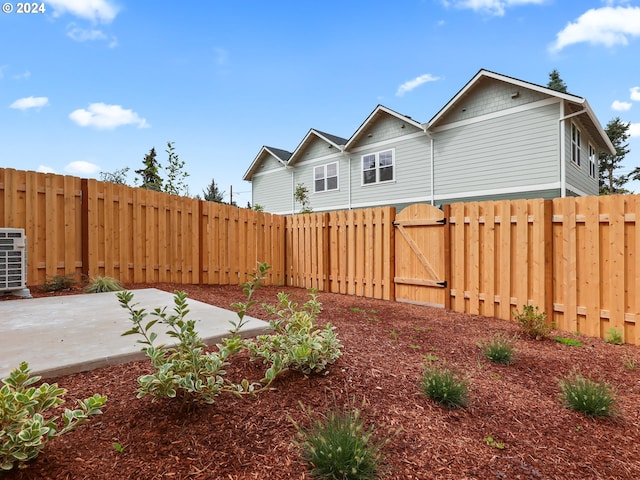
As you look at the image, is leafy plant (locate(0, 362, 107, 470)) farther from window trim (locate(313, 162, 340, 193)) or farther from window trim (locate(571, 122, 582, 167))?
window trim (locate(313, 162, 340, 193))

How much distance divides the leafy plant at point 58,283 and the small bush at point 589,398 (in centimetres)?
616

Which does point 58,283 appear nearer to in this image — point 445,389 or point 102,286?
point 102,286

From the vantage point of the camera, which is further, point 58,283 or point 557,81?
point 557,81

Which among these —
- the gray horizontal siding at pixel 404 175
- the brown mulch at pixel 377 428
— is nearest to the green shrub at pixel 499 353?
the brown mulch at pixel 377 428

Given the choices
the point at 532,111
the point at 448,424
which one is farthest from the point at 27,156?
the point at 532,111

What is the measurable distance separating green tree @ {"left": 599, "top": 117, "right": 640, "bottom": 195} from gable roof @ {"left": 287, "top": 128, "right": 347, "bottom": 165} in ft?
86.4

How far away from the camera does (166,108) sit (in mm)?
10469

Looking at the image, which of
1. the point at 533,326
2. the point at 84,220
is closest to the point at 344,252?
the point at 533,326

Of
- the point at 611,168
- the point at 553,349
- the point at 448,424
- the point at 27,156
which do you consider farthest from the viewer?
the point at 611,168

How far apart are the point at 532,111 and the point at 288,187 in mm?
10525

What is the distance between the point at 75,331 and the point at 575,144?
1303 centimetres

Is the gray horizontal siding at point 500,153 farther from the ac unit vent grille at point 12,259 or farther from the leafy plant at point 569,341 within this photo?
the ac unit vent grille at point 12,259

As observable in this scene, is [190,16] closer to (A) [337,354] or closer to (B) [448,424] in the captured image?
(A) [337,354]

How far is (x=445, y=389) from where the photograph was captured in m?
2.23
